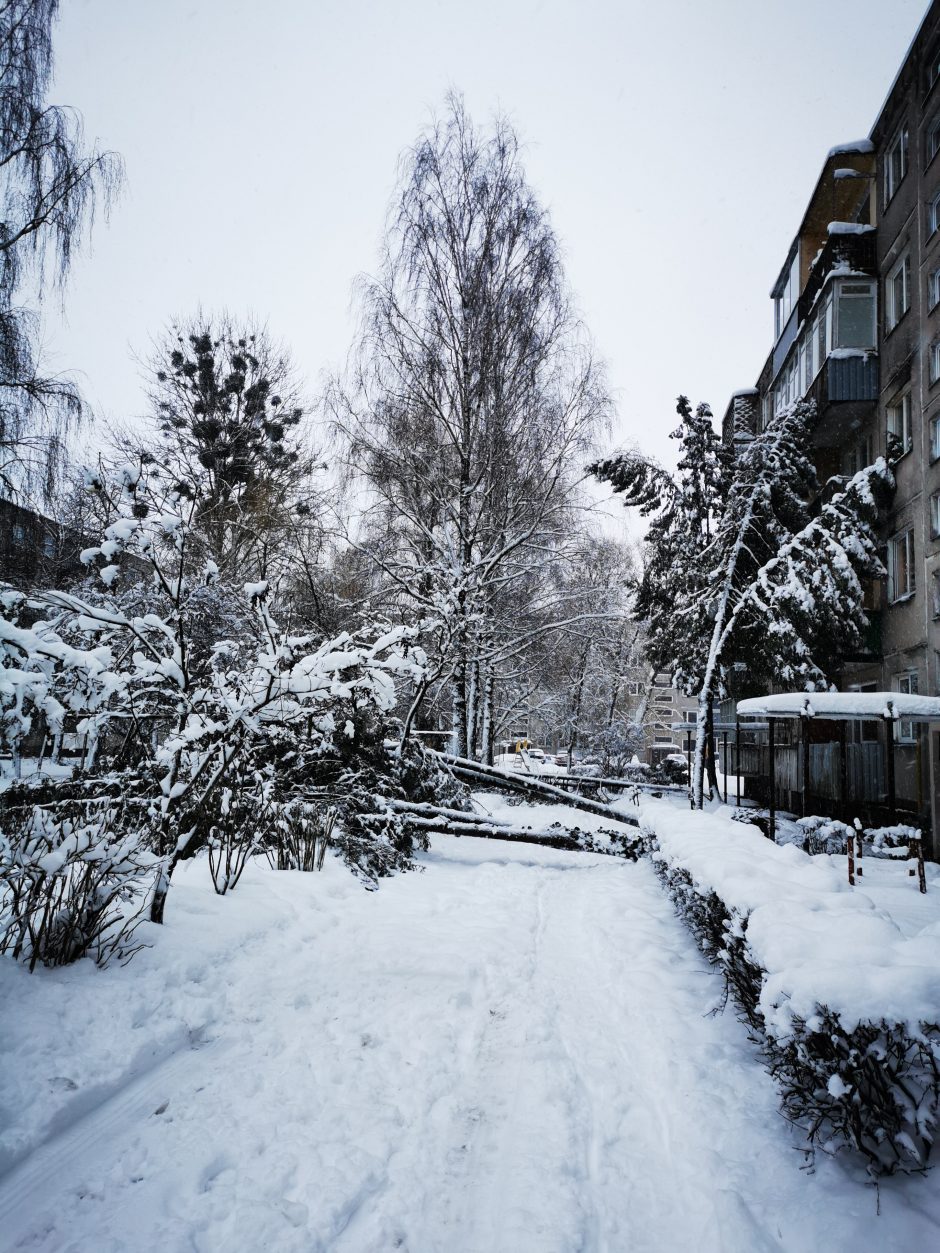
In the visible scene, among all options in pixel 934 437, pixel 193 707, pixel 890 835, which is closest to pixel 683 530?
pixel 934 437

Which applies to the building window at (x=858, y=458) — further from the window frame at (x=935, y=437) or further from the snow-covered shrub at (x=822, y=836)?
the snow-covered shrub at (x=822, y=836)

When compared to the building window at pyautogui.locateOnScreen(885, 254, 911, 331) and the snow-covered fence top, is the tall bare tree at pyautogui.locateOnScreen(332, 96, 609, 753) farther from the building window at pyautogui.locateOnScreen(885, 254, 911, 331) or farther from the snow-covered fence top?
the snow-covered fence top

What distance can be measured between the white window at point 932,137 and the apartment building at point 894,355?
0.02m

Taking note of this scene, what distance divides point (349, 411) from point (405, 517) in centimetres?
280

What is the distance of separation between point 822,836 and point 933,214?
13378 mm

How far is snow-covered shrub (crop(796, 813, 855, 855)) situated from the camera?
35.2 ft

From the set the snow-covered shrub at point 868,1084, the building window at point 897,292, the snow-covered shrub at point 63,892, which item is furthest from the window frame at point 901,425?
the snow-covered shrub at point 63,892

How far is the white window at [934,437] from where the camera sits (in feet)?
48.7

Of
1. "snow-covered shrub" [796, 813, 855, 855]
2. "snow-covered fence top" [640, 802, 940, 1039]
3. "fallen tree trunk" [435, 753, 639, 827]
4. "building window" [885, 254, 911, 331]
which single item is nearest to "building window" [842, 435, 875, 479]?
"building window" [885, 254, 911, 331]

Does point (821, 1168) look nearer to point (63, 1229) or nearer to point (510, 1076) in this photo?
point (510, 1076)

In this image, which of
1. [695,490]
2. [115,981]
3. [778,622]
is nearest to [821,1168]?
[115,981]

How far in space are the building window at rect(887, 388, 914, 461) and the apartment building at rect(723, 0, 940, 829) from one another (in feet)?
0.10

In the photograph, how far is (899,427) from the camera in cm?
1698

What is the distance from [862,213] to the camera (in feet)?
65.2
